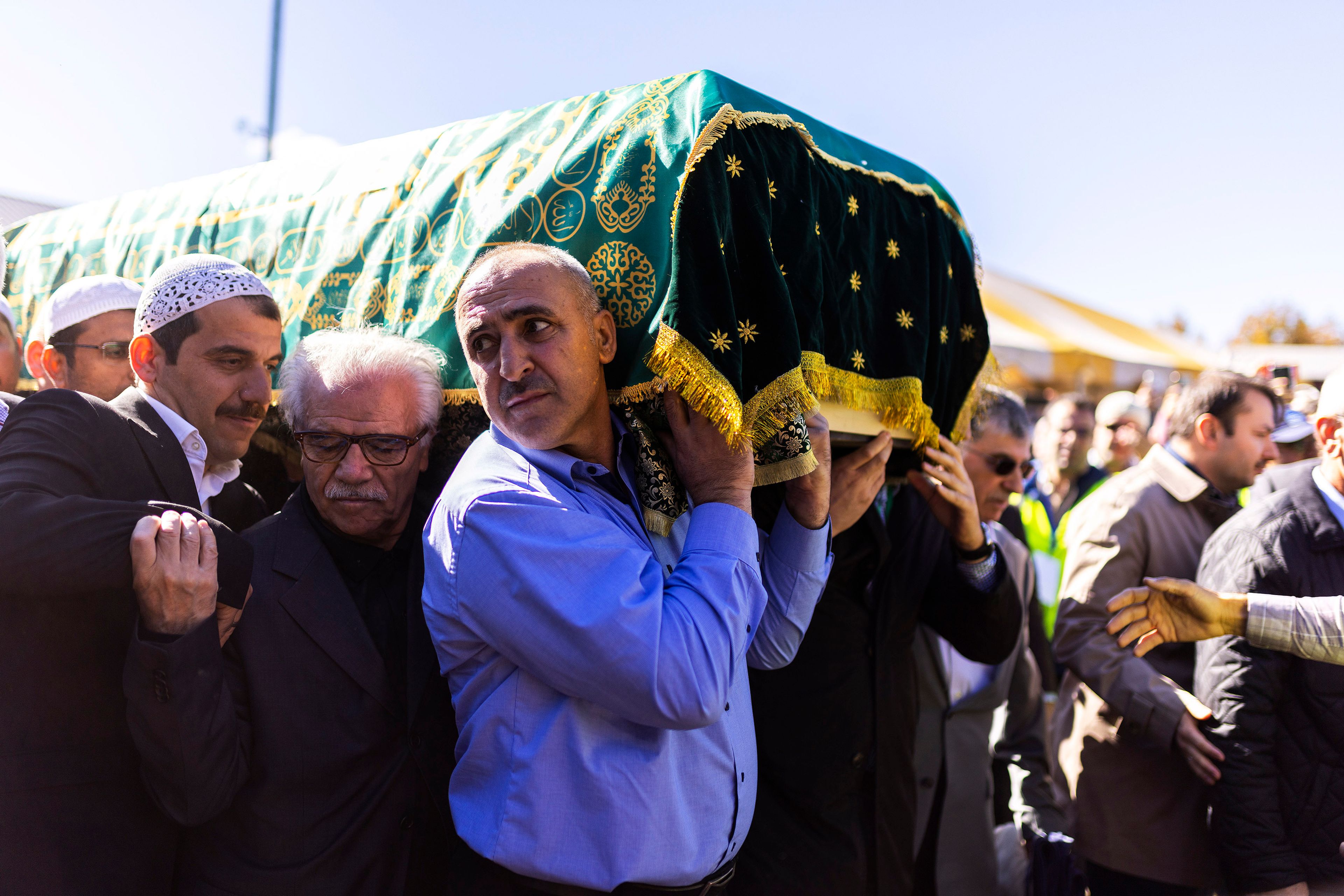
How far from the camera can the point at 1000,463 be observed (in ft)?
10.7

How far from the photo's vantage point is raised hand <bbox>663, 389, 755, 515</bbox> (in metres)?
1.71

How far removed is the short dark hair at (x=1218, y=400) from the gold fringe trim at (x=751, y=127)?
4.87 ft

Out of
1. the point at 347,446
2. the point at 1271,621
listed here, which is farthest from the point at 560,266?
the point at 1271,621

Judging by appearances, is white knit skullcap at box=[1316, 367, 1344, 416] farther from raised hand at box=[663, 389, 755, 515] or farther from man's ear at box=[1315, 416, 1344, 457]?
raised hand at box=[663, 389, 755, 515]

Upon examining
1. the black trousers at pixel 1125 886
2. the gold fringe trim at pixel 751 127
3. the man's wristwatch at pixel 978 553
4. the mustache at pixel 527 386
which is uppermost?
the gold fringe trim at pixel 751 127

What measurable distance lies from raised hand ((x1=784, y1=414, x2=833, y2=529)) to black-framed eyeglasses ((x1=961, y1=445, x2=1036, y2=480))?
134 centimetres

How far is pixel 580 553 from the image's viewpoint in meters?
1.46

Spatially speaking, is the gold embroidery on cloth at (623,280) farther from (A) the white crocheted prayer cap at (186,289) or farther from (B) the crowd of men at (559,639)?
(A) the white crocheted prayer cap at (186,289)

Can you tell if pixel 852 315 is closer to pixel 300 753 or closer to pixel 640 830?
pixel 640 830

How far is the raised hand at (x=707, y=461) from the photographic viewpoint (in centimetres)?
171

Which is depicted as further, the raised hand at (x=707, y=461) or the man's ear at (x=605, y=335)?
the man's ear at (x=605, y=335)

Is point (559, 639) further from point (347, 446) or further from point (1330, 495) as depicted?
point (1330, 495)

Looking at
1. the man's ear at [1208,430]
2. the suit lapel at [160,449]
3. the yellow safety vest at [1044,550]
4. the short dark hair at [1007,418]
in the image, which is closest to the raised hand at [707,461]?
the suit lapel at [160,449]

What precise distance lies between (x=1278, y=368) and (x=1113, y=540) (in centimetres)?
305
